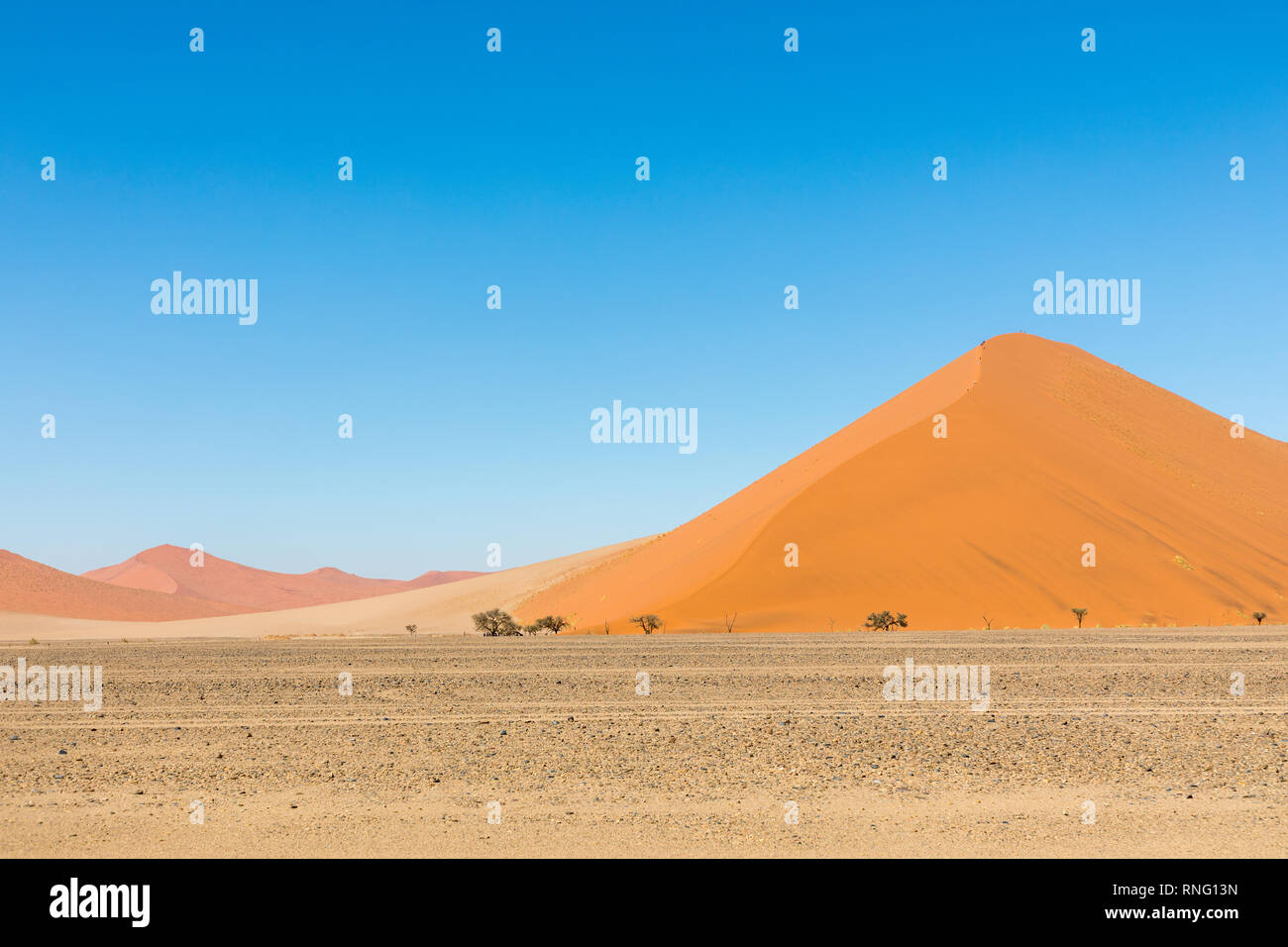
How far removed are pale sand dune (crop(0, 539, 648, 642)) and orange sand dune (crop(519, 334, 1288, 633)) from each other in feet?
29.9

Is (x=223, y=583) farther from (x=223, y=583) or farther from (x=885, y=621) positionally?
(x=885, y=621)

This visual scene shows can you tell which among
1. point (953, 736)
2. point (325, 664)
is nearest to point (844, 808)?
point (953, 736)

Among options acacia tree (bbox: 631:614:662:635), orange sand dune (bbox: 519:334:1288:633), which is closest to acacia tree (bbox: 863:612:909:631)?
orange sand dune (bbox: 519:334:1288:633)

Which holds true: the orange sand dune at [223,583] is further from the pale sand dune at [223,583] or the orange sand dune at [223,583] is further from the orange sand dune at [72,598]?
the orange sand dune at [72,598]

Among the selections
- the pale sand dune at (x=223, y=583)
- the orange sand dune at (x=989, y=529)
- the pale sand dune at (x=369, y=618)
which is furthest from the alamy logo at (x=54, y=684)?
the pale sand dune at (x=223, y=583)

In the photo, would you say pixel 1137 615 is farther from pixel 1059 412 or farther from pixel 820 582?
pixel 1059 412

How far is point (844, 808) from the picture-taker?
8.56 m

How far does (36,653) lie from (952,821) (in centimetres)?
3384

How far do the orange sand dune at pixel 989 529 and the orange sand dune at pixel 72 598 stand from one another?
54.8 m

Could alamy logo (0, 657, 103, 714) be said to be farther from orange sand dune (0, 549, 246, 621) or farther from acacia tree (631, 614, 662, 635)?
orange sand dune (0, 549, 246, 621)

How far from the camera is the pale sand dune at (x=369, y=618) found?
67688mm

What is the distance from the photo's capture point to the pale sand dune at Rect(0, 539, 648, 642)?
222 feet
